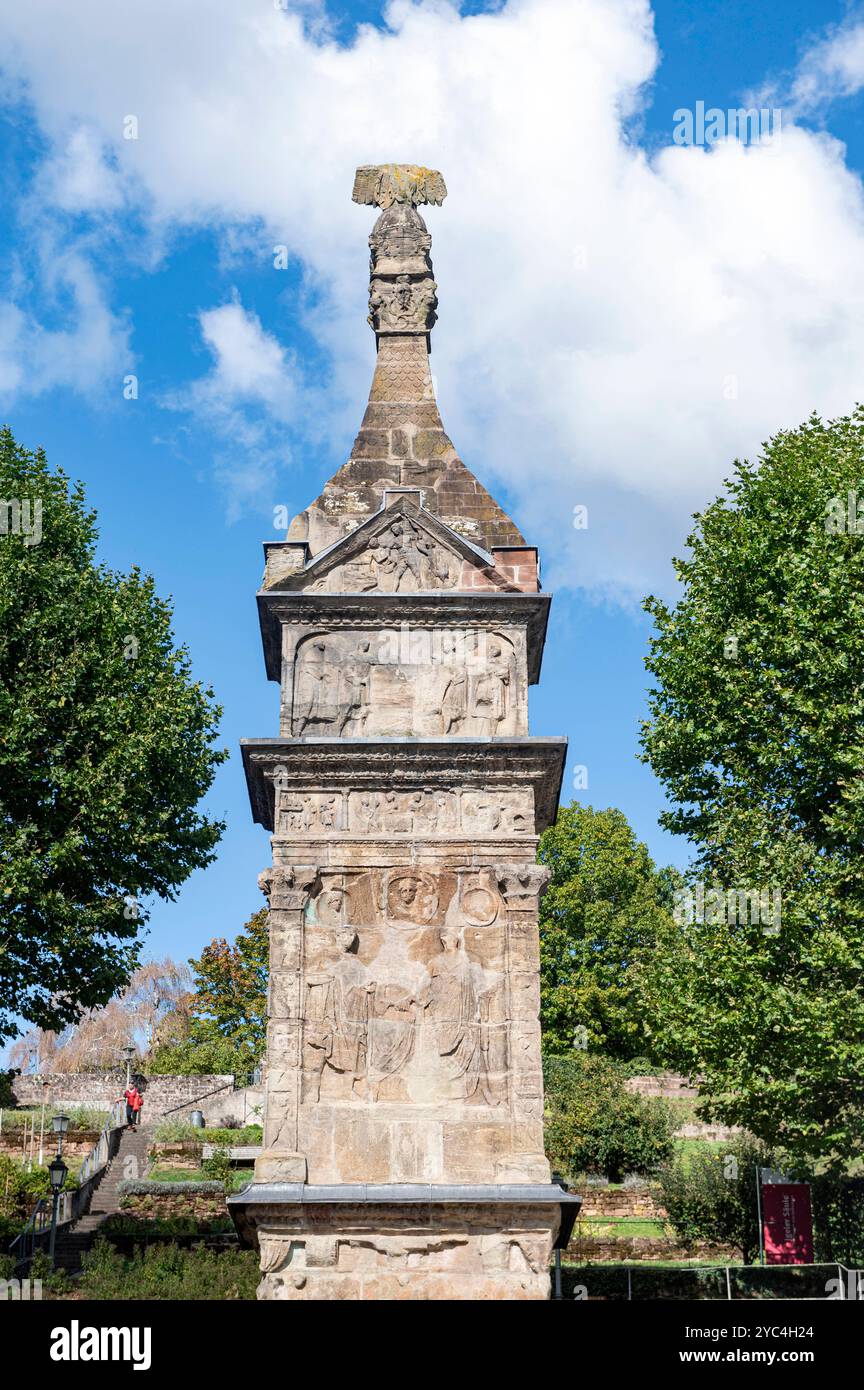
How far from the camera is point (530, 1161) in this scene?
1416 cm

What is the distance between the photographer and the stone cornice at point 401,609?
1628cm

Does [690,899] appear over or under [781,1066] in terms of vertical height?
over

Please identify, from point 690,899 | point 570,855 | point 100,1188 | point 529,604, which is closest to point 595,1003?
point 570,855

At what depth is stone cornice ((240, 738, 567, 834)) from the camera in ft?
50.8

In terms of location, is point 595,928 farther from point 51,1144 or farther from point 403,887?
point 403,887

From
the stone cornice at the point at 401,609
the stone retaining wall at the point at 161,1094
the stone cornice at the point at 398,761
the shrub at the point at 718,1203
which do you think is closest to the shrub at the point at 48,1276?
the stone cornice at the point at 398,761

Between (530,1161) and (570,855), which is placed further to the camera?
(570,855)

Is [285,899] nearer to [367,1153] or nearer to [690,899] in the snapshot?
[367,1153]

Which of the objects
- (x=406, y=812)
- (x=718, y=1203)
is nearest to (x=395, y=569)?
(x=406, y=812)

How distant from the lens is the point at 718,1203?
2542cm

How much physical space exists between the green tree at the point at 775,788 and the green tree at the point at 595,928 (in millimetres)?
16926

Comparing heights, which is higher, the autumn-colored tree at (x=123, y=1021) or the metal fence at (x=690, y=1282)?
the autumn-colored tree at (x=123, y=1021)

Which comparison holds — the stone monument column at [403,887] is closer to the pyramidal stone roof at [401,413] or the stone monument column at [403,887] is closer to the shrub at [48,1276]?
the pyramidal stone roof at [401,413]

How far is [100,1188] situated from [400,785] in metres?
18.3
